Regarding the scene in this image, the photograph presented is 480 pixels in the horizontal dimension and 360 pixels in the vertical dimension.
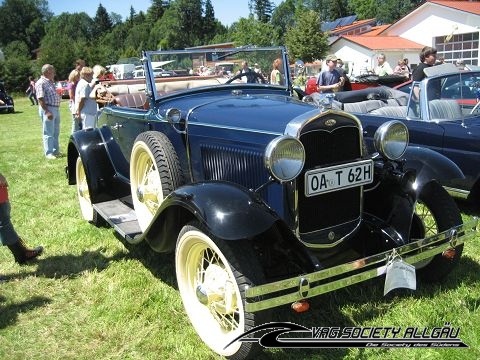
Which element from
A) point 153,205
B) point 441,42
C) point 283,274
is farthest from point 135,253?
point 441,42

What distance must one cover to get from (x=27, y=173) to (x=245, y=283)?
21.4 ft

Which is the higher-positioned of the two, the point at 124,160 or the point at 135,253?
the point at 124,160

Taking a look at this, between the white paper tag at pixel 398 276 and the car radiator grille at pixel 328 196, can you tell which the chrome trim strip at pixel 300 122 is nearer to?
the car radiator grille at pixel 328 196

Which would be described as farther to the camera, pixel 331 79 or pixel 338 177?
pixel 331 79

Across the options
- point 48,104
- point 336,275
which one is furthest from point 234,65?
point 48,104

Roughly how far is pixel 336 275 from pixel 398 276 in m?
0.36

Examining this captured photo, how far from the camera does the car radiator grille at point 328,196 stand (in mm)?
2699

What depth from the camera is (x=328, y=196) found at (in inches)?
112

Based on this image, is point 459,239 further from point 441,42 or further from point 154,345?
point 441,42

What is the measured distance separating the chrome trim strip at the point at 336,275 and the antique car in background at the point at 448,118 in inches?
67.7

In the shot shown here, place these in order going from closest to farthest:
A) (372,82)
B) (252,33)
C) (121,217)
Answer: (121,217)
(372,82)
(252,33)

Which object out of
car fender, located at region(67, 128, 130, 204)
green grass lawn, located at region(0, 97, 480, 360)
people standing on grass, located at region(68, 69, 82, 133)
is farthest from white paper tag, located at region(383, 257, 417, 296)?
people standing on grass, located at region(68, 69, 82, 133)

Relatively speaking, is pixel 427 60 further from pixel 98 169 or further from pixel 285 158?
pixel 285 158

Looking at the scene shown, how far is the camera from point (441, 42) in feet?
86.2
